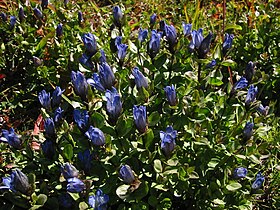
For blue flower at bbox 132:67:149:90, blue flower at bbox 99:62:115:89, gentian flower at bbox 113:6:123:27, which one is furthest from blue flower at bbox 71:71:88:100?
gentian flower at bbox 113:6:123:27

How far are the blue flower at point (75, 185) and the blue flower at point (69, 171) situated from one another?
0.03m

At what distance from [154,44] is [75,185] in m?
0.59

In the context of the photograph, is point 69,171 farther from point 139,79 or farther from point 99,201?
point 139,79

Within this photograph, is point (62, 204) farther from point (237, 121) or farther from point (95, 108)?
point (237, 121)

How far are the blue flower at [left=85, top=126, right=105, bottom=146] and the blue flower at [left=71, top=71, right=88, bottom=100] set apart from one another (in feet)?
0.46

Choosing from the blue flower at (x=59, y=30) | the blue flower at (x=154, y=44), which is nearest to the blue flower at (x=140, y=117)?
the blue flower at (x=154, y=44)

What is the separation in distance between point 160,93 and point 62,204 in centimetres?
58

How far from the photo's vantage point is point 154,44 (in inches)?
64.2

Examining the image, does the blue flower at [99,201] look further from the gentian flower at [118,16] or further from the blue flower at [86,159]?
the gentian flower at [118,16]

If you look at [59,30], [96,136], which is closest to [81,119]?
[96,136]

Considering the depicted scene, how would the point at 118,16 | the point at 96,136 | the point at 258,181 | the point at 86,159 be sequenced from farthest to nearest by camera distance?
the point at 118,16 → the point at 258,181 → the point at 86,159 → the point at 96,136

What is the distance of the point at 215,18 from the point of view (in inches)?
126

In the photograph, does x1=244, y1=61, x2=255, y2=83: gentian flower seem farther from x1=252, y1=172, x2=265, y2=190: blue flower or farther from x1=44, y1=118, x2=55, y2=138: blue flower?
x1=44, y1=118, x2=55, y2=138: blue flower

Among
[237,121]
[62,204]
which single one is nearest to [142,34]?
[237,121]
